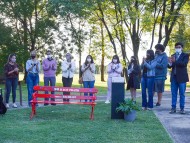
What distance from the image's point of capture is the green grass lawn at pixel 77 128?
23.6ft

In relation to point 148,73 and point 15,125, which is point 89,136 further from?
point 148,73

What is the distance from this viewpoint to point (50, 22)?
3384cm

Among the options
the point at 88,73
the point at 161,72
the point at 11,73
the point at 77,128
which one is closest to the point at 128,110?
the point at 77,128

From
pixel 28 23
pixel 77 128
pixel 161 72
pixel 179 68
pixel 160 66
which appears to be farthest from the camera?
pixel 28 23

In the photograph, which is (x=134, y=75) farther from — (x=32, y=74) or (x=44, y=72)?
(x=32, y=74)

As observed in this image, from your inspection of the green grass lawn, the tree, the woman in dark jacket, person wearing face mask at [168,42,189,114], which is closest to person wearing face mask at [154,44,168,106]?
person wearing face mask at [168,42,189,114]

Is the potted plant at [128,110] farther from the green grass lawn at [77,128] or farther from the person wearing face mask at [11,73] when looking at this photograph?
the person wearing face mask at [11,73]

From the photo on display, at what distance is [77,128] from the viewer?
329 inches

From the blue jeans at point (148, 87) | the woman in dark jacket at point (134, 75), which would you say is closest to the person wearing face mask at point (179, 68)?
the blue jeans at point (148, 87)

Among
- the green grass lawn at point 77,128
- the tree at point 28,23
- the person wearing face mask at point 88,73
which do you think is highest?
the tree at point 28,23

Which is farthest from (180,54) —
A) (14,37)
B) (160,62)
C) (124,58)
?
(14,37)

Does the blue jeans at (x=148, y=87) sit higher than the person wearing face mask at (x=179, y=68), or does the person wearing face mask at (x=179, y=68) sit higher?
the person wearing face mask at (x=179, y=68)

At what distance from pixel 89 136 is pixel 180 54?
4.40 meters

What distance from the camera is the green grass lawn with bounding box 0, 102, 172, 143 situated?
7.20 meters
